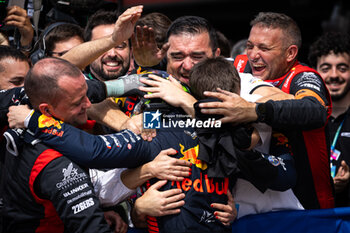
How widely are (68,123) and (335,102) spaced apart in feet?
10.9

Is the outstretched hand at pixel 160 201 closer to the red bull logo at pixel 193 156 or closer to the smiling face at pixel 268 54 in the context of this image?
the red bull logo at pixel 193 156

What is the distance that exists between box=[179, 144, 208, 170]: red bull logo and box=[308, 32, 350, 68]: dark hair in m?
2.97

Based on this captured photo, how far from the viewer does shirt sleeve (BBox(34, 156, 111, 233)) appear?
2.06 m

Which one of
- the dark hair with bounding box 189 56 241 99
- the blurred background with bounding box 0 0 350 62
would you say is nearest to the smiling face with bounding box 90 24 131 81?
the dark hair with bounding box 189 56 241 99

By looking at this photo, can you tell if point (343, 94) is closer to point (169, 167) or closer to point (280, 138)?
point (280, 138)

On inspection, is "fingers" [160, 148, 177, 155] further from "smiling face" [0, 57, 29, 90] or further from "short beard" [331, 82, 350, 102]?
"short beard" [331, 82, 350, 102]

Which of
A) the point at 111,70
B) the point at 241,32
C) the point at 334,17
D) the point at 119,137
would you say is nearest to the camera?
the point at 119,137

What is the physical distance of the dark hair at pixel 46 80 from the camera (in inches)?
86.3

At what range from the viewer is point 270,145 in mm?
2654

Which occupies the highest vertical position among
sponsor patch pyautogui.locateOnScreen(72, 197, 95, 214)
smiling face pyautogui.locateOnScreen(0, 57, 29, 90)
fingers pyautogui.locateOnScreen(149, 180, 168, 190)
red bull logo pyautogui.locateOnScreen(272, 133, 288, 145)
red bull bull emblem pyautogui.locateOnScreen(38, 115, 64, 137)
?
red bull bull emblem pyautogui.locateOnScreen(38, 115, 64, 137)

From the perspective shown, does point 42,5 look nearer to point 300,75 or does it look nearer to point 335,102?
point 300,75

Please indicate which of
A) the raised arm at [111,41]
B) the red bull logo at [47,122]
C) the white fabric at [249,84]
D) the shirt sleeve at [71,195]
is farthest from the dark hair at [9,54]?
the white fabric at [249,84]

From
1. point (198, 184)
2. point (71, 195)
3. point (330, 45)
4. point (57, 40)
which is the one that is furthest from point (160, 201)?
point (330, 45)

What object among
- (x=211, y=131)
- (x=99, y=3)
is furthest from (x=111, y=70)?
(x=211, y=131)
